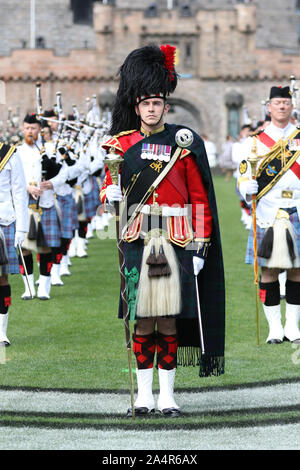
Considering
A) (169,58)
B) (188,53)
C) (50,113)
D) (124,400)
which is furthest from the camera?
(188,53)

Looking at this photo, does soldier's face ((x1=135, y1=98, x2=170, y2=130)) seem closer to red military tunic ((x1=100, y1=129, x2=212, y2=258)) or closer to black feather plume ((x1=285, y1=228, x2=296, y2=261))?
red military tunic ((x1=100, y1=129, x2=212, y2=258))

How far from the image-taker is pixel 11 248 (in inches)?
333

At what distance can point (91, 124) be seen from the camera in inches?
679

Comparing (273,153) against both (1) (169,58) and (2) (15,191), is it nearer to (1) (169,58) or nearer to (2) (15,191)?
(2) (15,191)

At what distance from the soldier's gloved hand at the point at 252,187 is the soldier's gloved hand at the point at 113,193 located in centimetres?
Answer: 249

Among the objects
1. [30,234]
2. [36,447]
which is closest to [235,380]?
[36,447]

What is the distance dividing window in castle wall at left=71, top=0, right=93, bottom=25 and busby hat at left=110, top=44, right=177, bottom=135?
60047 millimetres

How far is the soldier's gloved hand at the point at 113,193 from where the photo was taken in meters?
6.05

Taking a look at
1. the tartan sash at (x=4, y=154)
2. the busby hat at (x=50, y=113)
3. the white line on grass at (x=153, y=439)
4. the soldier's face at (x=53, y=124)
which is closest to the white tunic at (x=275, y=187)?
the tartan sash at (x=4, y=154)

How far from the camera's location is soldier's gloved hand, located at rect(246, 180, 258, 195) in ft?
27.5

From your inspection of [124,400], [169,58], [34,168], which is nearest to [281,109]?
[169,58]

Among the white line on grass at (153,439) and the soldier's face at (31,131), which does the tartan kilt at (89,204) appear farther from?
the white line on grass at (153,439)

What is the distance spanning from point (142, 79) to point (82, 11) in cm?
6130

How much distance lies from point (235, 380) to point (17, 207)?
Result: 92.8 inches
